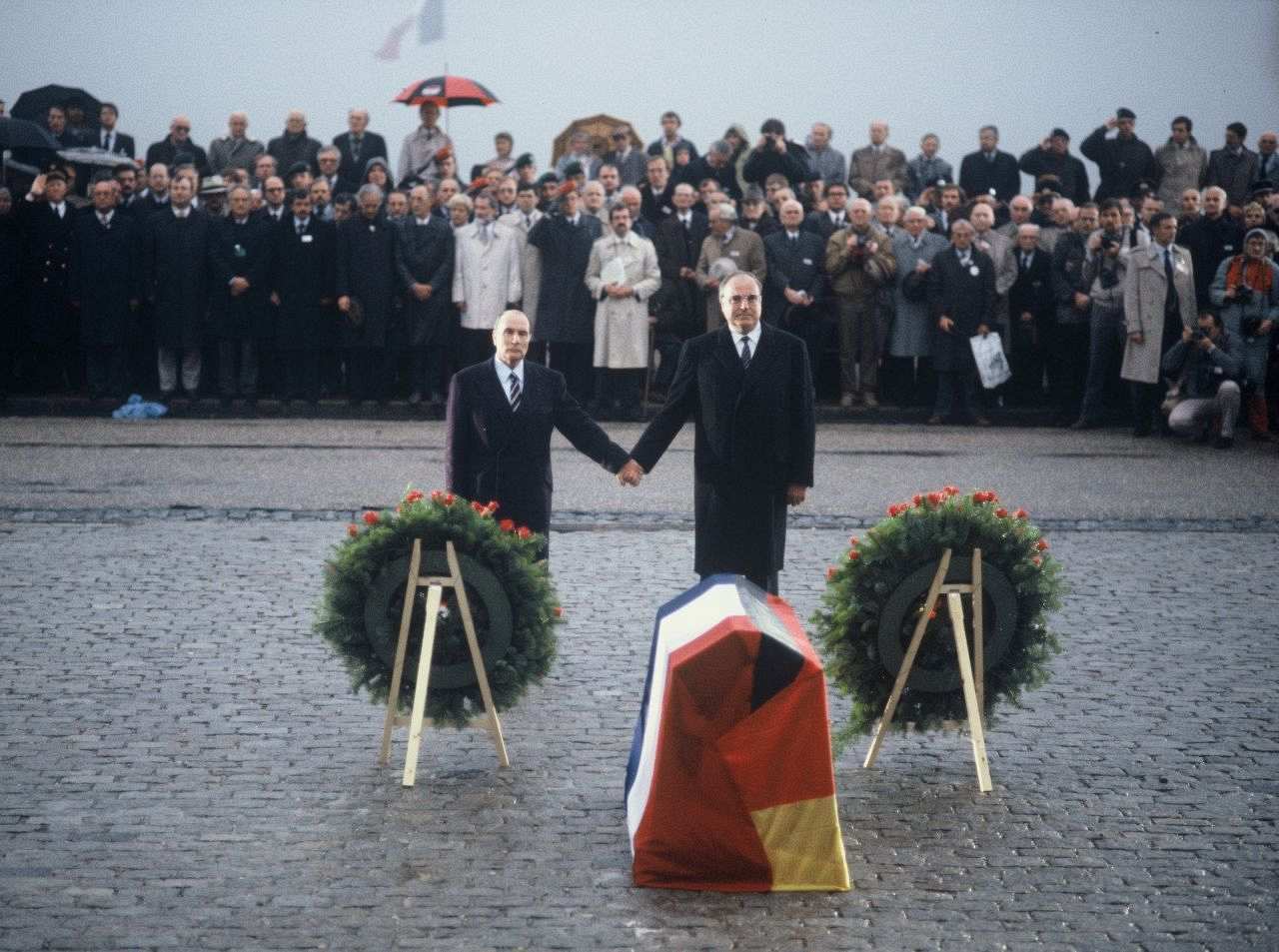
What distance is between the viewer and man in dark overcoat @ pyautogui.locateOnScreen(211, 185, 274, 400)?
20250mm

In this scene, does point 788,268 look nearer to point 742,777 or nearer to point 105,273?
point 105,273

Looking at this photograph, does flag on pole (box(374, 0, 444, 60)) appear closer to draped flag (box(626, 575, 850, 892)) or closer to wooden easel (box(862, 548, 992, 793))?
wooden easel (box(862, 548, 992, 793))

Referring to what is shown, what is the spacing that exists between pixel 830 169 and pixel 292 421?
7.06 metres

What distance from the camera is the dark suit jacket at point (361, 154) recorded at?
883 inches

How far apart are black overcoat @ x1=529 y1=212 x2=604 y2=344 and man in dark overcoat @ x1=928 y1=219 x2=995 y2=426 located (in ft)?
11.9

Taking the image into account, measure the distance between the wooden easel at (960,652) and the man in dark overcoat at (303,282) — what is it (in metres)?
13.1

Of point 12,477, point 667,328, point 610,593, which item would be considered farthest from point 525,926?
point 667,328

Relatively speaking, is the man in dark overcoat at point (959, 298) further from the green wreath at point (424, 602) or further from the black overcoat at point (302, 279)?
the green wreath at point (424, 602)

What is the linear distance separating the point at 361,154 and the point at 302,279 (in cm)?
276

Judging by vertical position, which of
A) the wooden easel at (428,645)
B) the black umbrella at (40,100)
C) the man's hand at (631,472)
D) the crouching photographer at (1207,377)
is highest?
the black umbrella at (40,100)

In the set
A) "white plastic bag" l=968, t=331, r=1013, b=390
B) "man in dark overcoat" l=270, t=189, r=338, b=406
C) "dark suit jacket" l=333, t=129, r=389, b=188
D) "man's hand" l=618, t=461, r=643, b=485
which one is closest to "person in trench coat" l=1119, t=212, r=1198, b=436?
"white plastic bag" l=968, t=331, r=1013, b=390

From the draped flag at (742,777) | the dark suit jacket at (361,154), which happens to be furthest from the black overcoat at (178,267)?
the draped flag at (742,777)

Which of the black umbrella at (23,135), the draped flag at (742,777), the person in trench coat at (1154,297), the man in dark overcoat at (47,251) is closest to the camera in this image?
the draped flag at (742,777)

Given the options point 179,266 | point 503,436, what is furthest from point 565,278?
point 503,436
